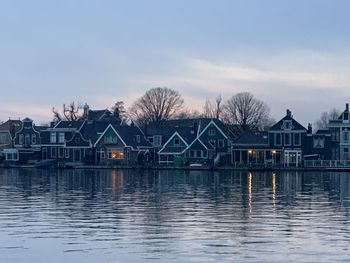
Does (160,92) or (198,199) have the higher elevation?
(160,92)

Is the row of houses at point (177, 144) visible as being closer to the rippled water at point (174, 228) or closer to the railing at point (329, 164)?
the railing at point (329, 164)

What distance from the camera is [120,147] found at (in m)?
112

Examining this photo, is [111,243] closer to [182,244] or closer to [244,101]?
[182,244]

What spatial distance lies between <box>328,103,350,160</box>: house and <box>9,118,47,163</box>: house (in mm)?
42981

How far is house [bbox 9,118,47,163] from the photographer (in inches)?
4734

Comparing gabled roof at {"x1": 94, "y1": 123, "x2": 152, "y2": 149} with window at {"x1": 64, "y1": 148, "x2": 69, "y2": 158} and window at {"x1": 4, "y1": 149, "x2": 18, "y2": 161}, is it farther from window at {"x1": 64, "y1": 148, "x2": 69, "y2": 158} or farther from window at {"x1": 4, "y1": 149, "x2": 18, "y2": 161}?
window at {"x1": 4, "y1": 149, "x2": 18, "y2": 161}

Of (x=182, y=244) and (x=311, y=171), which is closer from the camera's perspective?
(x=182, y=244)

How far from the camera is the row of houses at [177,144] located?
344ft

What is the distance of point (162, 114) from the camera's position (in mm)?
149500

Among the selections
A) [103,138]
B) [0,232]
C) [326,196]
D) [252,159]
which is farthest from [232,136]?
[0,232]

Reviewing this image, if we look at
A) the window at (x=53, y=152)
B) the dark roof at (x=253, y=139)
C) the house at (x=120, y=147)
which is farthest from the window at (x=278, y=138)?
the window at (x=53, y=152)

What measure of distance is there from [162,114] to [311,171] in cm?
5757

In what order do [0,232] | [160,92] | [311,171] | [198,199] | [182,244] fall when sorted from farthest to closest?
[160,92] → [311,171] → [198,199] → [0,232] → [182,244]

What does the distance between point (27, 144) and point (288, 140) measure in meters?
41.1
